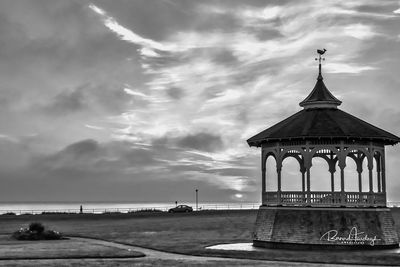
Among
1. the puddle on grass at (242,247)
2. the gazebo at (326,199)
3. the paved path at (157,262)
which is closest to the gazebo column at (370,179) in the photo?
the gazebo at (326,199)

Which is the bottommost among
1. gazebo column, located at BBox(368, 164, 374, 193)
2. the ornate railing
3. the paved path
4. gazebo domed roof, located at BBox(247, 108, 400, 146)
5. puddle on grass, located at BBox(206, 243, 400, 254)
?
the paved path

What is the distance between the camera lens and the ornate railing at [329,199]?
4366cm

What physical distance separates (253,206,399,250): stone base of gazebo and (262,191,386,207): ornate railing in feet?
1.24

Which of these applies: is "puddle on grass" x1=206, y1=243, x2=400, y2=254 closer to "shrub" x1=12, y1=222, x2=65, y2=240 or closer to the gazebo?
the gazebo

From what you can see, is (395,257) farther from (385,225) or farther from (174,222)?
(174,222)

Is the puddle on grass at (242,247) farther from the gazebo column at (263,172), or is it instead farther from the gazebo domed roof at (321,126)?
the gazebo domed roof at (321,126)

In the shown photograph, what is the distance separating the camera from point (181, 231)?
213 feet

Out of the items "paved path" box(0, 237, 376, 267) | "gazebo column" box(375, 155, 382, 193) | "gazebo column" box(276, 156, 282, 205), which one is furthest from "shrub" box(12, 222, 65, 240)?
"gazebo column" box(375, 155, 382, 193)

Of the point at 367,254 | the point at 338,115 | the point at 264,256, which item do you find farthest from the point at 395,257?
the point at 338,115

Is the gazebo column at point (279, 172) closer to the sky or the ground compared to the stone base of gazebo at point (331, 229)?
closer to the sky

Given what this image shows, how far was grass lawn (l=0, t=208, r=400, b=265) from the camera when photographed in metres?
38.4

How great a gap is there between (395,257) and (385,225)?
654 cm

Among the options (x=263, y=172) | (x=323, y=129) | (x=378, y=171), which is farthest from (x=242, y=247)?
(x=378, y=171)

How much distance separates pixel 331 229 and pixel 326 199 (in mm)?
1981
